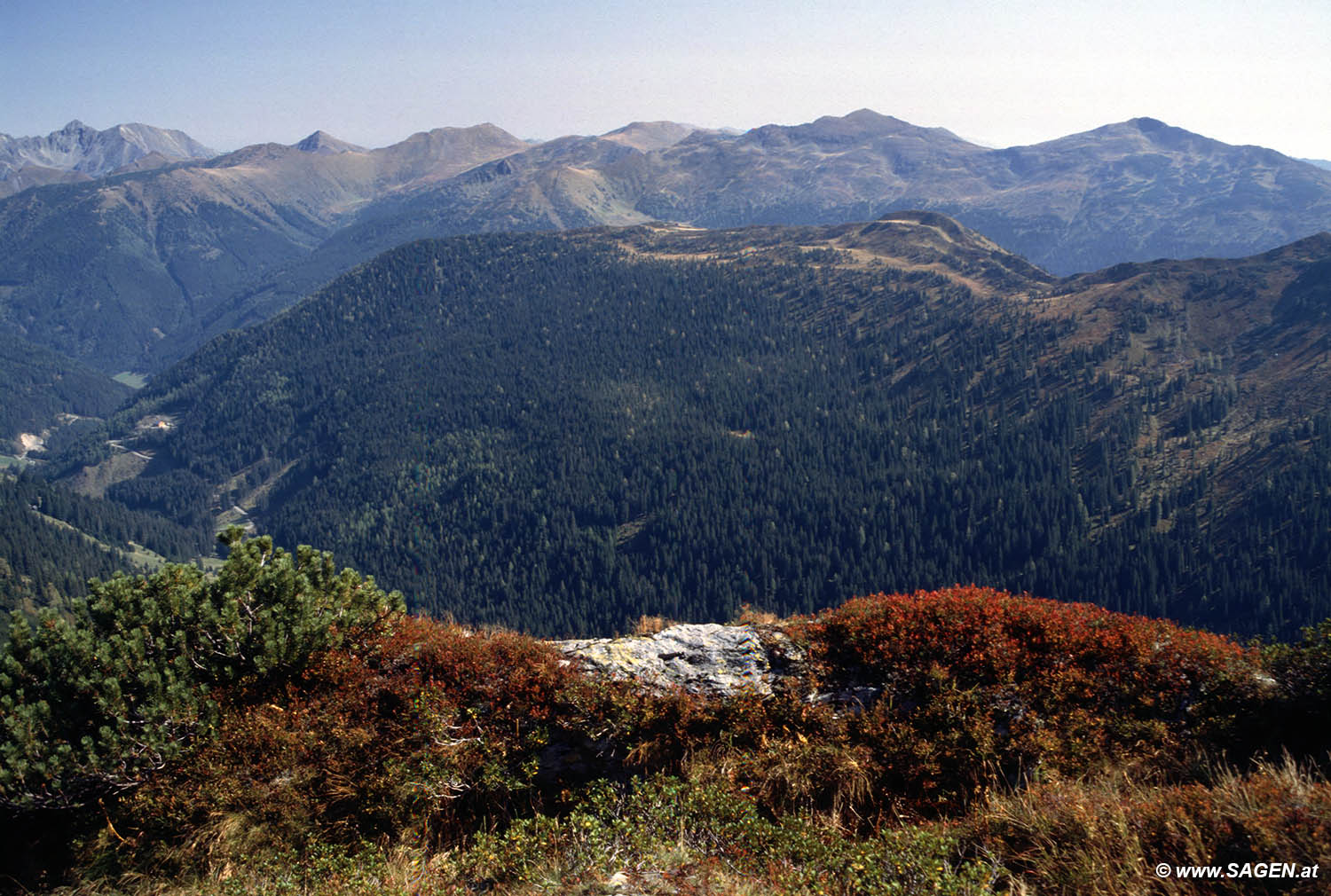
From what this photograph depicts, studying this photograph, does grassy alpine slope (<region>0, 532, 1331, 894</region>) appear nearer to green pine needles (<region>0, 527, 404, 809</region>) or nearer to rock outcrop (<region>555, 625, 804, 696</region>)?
green pine needles (<region>0, 527, 404, 809</region>)

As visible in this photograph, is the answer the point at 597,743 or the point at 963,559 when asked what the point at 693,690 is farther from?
the point at 963,559

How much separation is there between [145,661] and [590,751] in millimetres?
8864

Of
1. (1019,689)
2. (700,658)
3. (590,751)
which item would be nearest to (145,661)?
Result: (590,751)

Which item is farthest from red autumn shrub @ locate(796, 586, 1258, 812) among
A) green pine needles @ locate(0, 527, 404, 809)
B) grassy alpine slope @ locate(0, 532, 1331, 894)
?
green pine needles @ locate(0, 527, 404, 809)

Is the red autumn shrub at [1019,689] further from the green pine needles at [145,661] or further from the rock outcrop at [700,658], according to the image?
the green pine needles at [145,661]

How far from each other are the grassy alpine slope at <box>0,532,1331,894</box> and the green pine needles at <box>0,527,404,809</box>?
0.06m

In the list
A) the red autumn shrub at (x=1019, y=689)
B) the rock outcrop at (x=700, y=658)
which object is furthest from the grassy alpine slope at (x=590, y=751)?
the rock outcrop at (x=700, y=658)

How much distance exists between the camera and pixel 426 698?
44.8 ft

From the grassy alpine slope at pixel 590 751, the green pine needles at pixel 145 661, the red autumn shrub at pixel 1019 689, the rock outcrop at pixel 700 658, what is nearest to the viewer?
the grassy alpine slope at pixel 590 751

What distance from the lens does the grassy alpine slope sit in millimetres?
10414

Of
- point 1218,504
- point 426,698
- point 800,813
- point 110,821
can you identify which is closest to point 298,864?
point 426,698

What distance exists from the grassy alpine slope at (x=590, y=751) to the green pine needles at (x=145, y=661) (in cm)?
6

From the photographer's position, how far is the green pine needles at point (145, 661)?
12445 millimetres

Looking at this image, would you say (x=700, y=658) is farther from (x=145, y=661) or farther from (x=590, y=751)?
(x=145, y=661)
